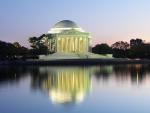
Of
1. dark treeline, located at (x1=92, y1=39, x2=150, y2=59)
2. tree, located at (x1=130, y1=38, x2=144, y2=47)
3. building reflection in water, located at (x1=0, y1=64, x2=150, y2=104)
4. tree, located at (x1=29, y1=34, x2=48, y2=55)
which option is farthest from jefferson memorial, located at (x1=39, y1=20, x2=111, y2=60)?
building reflection in water, located at (x1=0, y1=64, x2=150, y2=104)

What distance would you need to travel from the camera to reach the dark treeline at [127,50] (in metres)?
111

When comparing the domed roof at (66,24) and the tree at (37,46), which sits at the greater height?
the domed roof at (66,24)

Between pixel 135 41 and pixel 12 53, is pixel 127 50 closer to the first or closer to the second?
pixel 135 41

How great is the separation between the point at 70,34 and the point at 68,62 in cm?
3577

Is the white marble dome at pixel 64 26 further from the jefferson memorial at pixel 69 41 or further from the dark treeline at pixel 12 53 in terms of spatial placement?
the dark treeline at pixel 12 53

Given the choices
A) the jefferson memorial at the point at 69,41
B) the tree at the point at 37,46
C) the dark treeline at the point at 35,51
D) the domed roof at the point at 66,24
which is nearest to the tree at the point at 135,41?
the dark treeline at the point at 35,51

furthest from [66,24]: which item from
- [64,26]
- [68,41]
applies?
[68,41]

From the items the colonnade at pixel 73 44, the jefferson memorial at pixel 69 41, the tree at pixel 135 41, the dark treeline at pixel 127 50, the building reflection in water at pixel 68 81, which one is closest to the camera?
the building reflection in water at pixel 68 81

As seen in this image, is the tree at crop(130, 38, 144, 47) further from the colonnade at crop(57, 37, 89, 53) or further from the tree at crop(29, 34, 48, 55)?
the tree at crop(29, 34, 48, 55)

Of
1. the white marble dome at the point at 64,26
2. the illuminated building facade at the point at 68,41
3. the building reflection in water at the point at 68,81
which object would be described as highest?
the white marble dome at the point at 64,26

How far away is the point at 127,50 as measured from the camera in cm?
12031

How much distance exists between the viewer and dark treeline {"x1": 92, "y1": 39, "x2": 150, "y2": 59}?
111 meters

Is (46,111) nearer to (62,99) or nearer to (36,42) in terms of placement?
(62,99)

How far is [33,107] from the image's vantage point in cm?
1891
